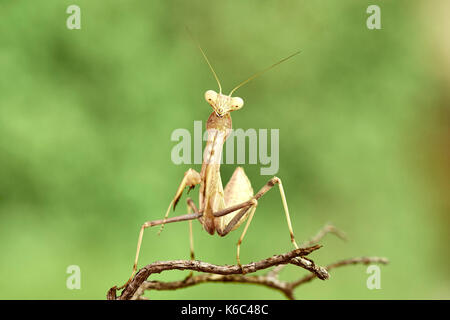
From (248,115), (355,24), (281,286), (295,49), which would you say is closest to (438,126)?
(355,24)

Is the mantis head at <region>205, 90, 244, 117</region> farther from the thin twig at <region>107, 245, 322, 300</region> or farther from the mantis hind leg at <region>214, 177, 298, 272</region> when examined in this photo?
the thin twig at <region>107, 245, 322, 300</region>

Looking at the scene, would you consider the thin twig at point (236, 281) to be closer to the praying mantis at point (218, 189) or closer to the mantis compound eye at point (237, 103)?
the praying mantis at point (218, 189)

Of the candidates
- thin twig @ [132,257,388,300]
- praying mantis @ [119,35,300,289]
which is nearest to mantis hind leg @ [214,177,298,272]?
praying mantis @ [119,35,300,289]

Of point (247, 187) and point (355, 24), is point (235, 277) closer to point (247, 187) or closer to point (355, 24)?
point (247, 187)

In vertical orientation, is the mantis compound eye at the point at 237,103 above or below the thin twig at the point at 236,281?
above

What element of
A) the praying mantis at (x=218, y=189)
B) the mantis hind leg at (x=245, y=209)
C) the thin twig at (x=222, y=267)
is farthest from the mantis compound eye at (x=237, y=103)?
the thin twig at (x=222, y=267)

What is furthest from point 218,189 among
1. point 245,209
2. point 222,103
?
point 222,103

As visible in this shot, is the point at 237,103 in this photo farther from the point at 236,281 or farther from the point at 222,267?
the point at 236,281

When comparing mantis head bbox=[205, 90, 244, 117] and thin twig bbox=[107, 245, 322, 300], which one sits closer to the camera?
thin twig bbox=[107, 245, 322, 300]
